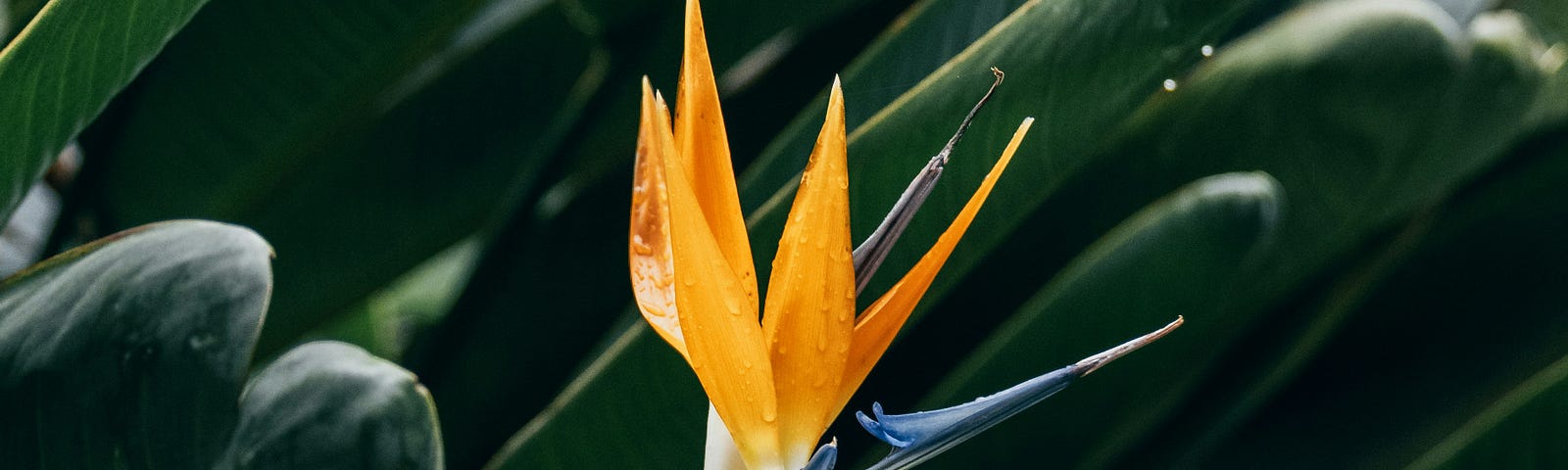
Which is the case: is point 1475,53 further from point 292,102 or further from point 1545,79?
point 292,102

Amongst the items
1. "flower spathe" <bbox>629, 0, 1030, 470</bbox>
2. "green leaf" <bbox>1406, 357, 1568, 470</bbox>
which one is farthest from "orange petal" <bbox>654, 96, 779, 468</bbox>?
"green leaf" <bbox>1406, 357, 1568, 470</bbox>

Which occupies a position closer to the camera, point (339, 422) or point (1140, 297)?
point (339, 422)

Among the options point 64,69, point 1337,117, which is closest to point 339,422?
point 64,69

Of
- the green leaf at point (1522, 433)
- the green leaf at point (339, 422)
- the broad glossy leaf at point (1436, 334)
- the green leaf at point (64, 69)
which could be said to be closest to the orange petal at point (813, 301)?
the green leaf at point (339, 422)

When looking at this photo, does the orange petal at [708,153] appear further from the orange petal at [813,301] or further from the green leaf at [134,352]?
the green leaf at [134,352]

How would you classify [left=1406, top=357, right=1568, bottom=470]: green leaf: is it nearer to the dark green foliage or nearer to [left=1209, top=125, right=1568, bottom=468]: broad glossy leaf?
the dark green foliage

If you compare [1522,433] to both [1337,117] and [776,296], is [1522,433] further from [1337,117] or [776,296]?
[776,296]
